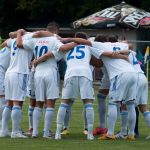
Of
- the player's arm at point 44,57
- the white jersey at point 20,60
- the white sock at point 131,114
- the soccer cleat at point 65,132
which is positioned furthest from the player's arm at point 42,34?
the soccer cleat at point 65,132

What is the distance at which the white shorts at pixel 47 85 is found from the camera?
50.2 ft

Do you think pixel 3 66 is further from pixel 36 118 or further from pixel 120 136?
pixel 120 136

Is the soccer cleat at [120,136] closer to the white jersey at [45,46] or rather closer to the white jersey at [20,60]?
the white jersey at [45,46]

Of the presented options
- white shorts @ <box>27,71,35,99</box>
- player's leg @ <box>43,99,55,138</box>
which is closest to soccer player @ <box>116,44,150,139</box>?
player's leg @ <box>43,99,55,138</box>

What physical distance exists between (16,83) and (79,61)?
140 centimetres

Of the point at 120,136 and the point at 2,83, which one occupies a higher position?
the point at 2,83


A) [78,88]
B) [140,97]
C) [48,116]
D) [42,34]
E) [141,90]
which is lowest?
[48,116]

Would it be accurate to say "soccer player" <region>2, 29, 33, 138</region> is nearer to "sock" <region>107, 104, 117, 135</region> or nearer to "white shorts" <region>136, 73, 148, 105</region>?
"sock" <region>107, 104, 117, 135</region>

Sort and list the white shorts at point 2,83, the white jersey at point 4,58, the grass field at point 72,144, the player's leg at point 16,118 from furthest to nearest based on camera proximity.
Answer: the white shorts at point 2,83
the white jersey at point 4,58
the player's leg at point 16,118
the grass field at point 72,144

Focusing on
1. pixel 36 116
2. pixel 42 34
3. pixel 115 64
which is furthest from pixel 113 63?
pixel 36 116

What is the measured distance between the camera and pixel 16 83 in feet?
51.1

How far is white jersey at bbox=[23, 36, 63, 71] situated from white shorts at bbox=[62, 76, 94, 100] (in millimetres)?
A: 546

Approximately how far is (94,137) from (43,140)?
4.22 feet

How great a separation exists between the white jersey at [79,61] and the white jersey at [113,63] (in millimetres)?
165
